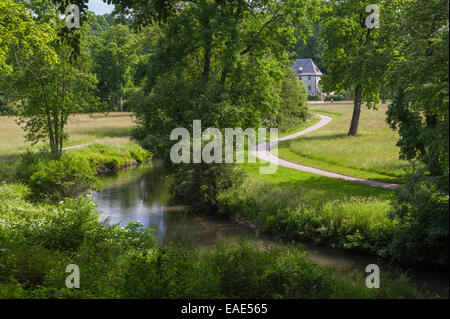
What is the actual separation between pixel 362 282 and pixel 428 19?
25.2 feet

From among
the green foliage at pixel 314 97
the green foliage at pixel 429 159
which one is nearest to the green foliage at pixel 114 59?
the green foliage at pixel 314 97

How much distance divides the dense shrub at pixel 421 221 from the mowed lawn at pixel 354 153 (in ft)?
26.3

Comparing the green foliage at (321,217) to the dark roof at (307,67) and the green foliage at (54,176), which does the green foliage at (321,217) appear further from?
the dark roof at (307,67)

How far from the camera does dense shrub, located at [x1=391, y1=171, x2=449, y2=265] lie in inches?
374

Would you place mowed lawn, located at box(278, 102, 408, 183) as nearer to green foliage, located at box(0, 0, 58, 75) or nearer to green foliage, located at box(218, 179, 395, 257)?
green foliage, located at box(218, 179, 395, 257)

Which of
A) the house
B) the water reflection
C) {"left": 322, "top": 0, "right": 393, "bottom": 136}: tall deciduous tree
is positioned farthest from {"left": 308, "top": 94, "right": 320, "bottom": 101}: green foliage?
the water reflection

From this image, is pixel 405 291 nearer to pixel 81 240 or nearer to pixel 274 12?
pixel 81 240

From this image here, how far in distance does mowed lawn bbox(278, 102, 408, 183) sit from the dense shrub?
315 inches

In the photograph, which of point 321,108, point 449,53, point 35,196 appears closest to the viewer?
point 449,53

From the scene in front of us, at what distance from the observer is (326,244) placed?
544 inches

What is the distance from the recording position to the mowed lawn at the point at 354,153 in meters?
21.2

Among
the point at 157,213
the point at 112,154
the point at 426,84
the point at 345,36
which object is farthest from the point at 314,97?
the point at 426,84

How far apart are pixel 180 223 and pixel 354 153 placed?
1340 cm
